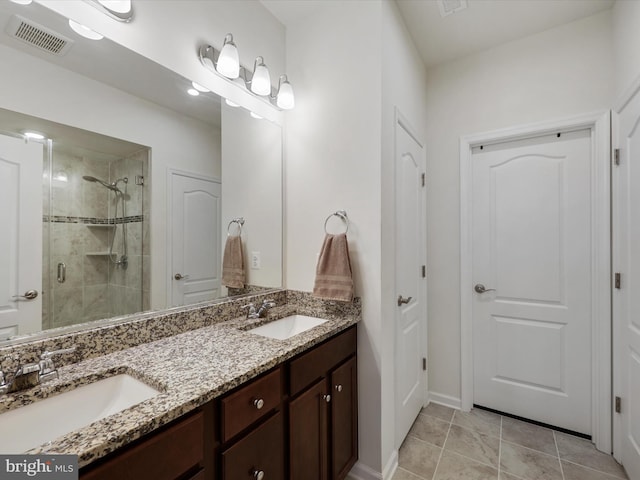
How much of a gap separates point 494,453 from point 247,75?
9.01ft

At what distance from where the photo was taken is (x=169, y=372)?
0.93 m

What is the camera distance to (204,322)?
1.45 meters

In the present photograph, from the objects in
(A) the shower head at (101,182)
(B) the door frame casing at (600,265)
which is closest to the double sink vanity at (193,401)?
(A) the shower head at (101,182)

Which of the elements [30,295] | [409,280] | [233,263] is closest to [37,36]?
[30,295]

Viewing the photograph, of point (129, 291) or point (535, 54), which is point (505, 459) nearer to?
point (129, 291)

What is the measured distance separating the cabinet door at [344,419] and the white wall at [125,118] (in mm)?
930

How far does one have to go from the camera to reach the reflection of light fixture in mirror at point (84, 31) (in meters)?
1.07

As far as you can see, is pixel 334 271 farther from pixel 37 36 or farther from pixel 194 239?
pixel 37 36

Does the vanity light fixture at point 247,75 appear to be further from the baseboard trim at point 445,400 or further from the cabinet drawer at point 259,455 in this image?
the baseboard trim at point 445,400

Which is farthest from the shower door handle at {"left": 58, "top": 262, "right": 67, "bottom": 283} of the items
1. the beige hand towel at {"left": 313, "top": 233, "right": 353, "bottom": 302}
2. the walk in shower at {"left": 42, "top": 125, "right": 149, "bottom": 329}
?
the beige hand towel at {"left": 313, "top": 233, "right": 353, "bottom": 302}

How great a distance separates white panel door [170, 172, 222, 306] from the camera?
140 centimetres

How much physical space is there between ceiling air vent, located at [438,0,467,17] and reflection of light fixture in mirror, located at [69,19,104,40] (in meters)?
1.84

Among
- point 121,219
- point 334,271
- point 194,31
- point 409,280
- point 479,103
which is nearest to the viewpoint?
point 121,219

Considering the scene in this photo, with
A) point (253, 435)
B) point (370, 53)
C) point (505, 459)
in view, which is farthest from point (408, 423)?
point (370, 53)
